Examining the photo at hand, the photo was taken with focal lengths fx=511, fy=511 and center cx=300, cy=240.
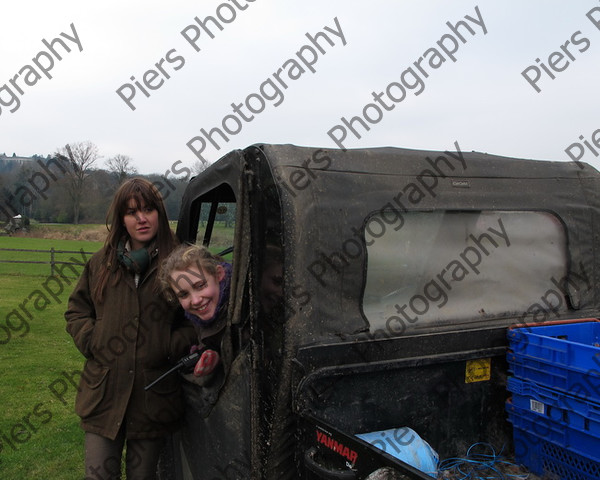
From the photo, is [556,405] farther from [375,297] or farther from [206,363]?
[206,363]

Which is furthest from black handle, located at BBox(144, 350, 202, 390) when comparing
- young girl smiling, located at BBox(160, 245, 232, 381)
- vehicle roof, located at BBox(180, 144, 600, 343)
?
vehicle roof, located at BBox(180, 144, 600, 343)

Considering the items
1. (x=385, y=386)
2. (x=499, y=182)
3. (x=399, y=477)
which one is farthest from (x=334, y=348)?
(x=499, y=182)

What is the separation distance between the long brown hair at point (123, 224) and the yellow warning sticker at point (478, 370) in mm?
1752

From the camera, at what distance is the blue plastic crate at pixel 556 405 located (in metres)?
2.21

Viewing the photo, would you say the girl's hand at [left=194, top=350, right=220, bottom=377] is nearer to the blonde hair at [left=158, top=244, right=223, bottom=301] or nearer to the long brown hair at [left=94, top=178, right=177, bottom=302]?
the blonde hair at [left=158, top=244, right=223, bottom=301]

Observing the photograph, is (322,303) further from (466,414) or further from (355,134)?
(355,134)

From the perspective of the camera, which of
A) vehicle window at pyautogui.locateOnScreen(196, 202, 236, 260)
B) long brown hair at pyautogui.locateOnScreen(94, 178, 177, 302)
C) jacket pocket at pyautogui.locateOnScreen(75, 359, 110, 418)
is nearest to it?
jacket pocket at pyautogui.locateOnScreen(75, 359, 110, 418)

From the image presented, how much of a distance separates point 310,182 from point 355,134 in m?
1.12

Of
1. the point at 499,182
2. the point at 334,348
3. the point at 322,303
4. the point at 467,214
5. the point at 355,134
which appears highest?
the point at 355,134

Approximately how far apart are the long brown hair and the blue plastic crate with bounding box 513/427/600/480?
2165 millimetres

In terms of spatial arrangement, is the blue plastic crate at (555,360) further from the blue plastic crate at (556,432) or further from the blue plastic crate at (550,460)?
the blue plastic crate at (550,460)

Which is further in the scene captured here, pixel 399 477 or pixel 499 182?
pixel 499 182

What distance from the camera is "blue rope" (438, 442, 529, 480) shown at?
2.53 meters

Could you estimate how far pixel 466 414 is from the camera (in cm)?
267
